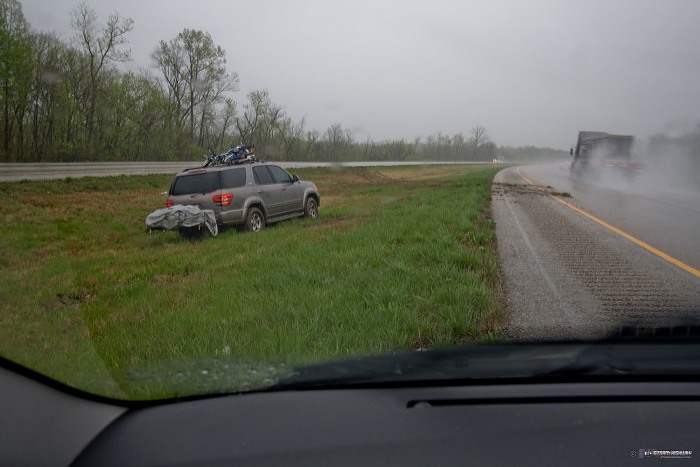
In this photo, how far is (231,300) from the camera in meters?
5.03

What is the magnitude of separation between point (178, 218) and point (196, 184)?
106 centimetres

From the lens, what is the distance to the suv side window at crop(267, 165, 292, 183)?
1232 centimetres

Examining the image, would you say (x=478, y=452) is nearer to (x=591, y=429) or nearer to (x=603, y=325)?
(x=591, y=429)

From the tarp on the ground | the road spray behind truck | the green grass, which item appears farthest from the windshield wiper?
the road spray behind truck

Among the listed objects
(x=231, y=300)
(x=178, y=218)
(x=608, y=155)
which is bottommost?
(x=231, y=300)

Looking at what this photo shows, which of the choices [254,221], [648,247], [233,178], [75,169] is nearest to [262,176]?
[233,178]

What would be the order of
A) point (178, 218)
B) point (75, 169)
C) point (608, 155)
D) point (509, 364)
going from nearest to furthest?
point (509, 364)
point (178, 218)
point (75, 169)
point (608, 155)

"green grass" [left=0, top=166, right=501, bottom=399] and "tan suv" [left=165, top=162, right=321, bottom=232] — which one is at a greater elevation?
"tan suv" [left=165, top=162, right=321, bottom=232]

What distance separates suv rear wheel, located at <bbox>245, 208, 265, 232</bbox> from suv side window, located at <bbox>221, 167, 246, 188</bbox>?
2.05 feet

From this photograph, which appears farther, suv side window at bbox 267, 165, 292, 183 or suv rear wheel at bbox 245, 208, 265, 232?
suv side window at bbox 267, 165, 292, 183

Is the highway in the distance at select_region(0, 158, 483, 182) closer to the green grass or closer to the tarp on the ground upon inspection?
the green grass

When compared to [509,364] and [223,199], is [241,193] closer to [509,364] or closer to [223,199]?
[223,199]

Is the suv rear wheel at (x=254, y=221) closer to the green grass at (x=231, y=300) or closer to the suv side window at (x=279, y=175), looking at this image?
the green grass at (x=231, y=300)

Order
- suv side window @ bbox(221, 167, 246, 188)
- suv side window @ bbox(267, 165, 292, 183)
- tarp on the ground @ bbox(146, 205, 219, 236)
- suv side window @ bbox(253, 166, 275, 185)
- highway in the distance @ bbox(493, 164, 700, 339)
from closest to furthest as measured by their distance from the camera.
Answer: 1. highway in the distance @ bbox(493, 164, 700, 339)
2. tarp on the ground @ bbox(146, 205, 219, 236)
3. suv side window @ bbox(221, 167, 246, 188)
4. suv side window @ bbox(253, 166, 275, 185)
5. suv side window @ bbox(267, 165, 292, 183)
